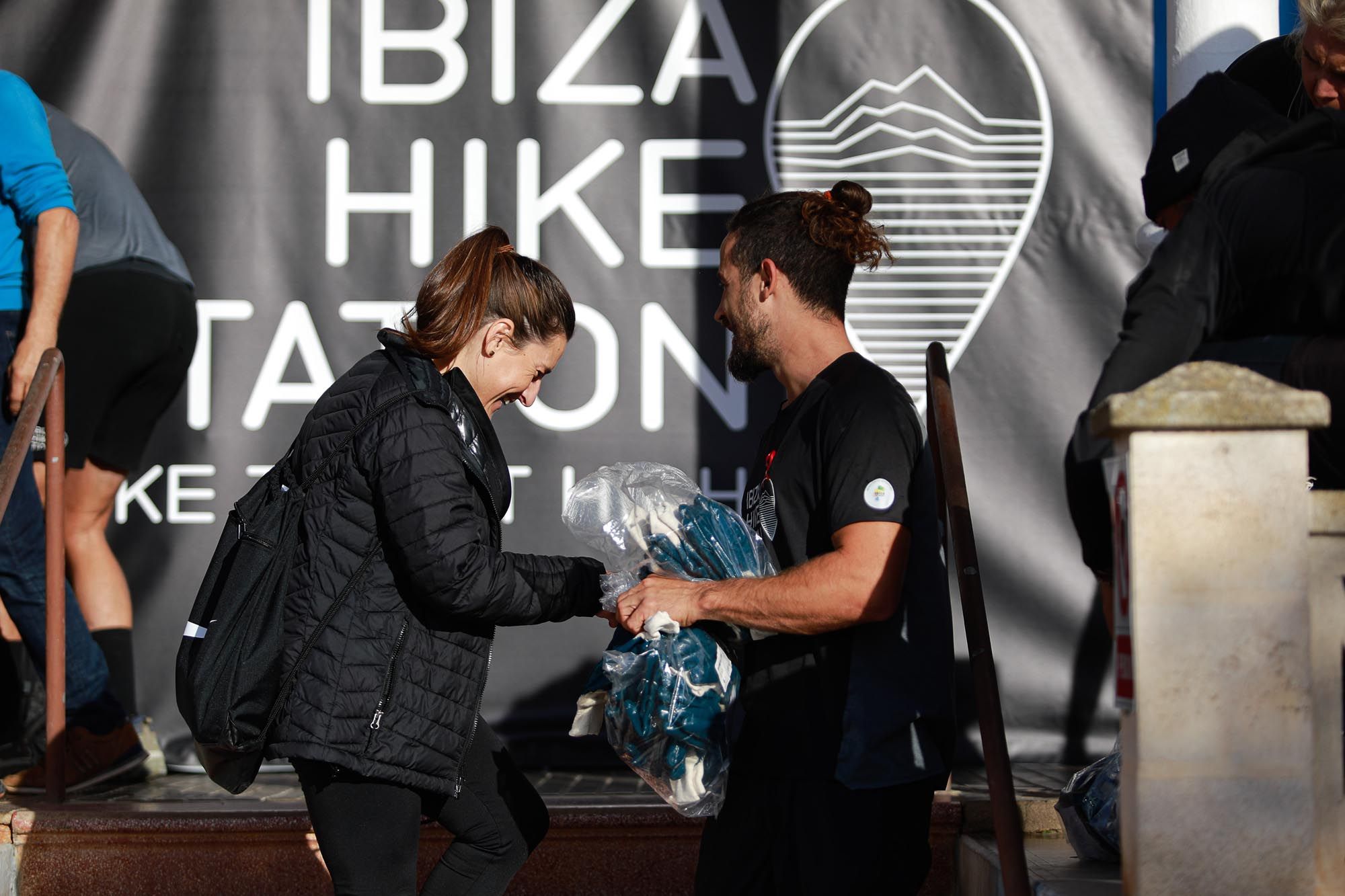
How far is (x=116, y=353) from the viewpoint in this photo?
4.30m

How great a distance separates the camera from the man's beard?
2623 mm

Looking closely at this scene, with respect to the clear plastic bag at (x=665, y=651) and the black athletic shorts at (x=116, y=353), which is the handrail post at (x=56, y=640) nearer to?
the black athletic shorts at (x=116, y=353)

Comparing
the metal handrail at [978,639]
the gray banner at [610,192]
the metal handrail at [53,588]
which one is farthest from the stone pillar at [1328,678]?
the metal handrail at [53,588]

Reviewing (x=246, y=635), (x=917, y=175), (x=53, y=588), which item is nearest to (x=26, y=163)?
(x=53, y=588)

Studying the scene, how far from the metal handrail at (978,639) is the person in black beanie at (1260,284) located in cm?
46

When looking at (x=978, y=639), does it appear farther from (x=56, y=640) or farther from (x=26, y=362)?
(x=26, y=362)

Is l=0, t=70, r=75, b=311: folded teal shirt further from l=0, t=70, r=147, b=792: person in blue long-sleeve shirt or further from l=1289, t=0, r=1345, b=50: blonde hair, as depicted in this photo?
l=1289, t=0, r=1345, b=50: blonde hair

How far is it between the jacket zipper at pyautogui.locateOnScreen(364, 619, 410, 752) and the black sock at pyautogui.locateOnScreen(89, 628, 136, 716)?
2.15 meters

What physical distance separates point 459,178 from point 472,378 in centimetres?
222

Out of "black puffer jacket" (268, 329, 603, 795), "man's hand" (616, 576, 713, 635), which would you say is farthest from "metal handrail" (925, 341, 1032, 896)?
"black puffer jacket" (268, 329, 603, 795)

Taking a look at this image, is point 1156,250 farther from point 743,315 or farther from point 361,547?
point 361,547

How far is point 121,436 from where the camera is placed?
4.34 meters

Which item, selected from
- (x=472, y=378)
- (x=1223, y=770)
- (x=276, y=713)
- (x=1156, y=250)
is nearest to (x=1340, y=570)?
(x=1223, y=770)

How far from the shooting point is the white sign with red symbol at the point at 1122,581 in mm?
2041
